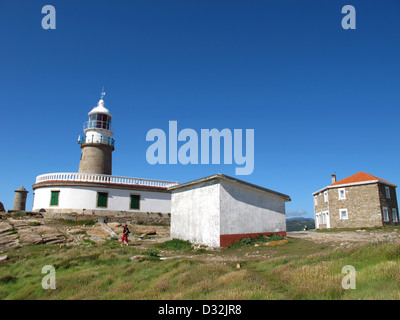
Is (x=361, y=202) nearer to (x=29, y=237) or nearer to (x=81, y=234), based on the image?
(x=81, y=234)

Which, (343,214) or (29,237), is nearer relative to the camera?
(29,237)

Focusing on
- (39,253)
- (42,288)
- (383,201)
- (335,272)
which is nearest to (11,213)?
(39,253)

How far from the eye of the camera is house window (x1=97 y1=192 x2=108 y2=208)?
2786 centimetres

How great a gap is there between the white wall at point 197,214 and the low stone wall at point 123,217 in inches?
330

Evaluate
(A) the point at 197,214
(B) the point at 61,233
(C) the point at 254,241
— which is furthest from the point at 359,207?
(B) the point at 61,233

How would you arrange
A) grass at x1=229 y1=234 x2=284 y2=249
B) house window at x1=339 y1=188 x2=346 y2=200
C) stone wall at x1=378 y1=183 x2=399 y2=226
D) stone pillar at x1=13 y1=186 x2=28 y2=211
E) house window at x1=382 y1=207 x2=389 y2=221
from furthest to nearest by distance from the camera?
stone pillar at x1=13 y1=186 x2=28 y2=211, house window at x1=339 y1=188 x2=346 y2=200, stone wall at x1=378 y1=183 x2=399 y2=226, house window at x1=382 y1=207 x2=389 y2=221, grass at x1=229 y1=234 x2=284 y2=249

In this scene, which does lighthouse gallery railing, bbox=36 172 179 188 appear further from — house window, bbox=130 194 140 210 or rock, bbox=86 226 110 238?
rock, bbox=86 226 110 238

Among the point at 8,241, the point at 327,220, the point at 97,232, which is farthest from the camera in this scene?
the point at 327,220

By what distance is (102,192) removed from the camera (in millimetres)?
28078

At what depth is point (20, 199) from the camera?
124 feet

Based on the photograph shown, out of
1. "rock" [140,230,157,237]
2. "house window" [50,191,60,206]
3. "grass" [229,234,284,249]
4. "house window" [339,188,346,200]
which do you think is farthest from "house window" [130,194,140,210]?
"house window" [339,188,346,200]

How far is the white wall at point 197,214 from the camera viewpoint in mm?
16922

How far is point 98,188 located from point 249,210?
16.1m
